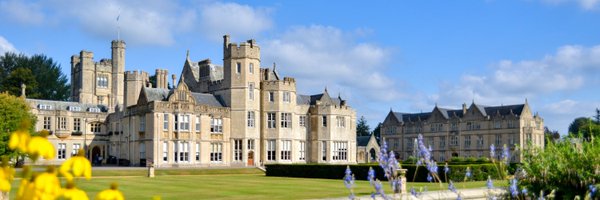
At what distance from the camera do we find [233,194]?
2270cm

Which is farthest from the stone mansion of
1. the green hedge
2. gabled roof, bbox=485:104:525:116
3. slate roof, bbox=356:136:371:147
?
gabled roof, bbox=485:104:525:116

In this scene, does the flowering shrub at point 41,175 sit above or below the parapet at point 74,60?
below

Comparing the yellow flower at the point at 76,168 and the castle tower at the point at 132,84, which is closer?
the yellow flower at the point at 76,168

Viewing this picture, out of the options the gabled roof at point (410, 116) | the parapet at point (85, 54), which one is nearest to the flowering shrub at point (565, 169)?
the parapet at point (85, 54)

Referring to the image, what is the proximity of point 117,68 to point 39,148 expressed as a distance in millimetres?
82803

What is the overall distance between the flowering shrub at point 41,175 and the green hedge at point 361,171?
95.6 ft

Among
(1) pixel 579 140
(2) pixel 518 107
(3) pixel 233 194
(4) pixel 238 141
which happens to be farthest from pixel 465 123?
(1) pixel 579 140

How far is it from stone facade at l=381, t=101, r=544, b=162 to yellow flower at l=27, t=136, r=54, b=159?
3048 inches

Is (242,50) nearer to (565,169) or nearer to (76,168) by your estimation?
(565,169)

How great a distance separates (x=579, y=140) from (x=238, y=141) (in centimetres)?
4332

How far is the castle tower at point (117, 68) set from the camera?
81.2 meters

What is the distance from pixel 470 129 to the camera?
8838 centimetres

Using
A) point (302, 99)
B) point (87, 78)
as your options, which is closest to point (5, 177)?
point (302, 99)

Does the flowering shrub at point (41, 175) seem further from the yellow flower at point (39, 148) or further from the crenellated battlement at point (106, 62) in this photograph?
the crenellated battlement at point (106, 62)
